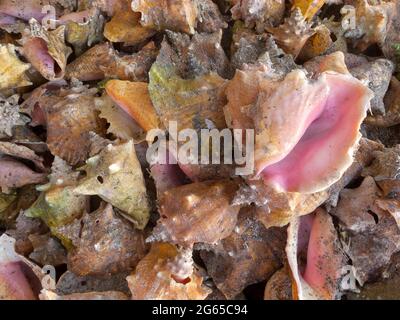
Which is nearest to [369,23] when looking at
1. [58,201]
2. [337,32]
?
[337,32]

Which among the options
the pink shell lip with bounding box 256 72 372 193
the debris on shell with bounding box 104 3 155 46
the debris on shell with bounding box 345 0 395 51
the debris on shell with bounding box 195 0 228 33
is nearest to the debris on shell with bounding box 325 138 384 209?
the pink shell lip with bounding box 256 72 372 193

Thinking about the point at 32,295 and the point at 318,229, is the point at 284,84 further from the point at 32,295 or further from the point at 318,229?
the point at 32,295

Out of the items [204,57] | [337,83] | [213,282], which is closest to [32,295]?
[213,282]

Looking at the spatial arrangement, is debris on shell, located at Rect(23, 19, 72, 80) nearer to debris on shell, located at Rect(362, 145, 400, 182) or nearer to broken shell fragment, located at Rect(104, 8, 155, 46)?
broken shell fragment, located at Rect(104, 8, 155, 46)

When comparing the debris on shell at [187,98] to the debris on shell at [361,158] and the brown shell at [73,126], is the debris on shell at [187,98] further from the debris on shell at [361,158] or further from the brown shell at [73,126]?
the debris on shell at [361,158]

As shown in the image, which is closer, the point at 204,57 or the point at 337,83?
the point at 337,83

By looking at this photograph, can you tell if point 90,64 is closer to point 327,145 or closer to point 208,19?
point 208,19
